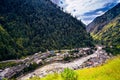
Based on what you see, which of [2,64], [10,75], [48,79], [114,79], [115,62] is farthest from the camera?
[2,64]

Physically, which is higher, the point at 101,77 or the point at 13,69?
the point at 101,77

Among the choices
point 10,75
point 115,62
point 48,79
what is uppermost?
point 115,62

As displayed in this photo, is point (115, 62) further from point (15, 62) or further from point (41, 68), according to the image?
point (15, 62)

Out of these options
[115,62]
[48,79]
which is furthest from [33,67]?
[115,62]

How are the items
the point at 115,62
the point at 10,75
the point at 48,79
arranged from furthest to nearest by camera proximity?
the point at 10,75 → the point at 48,79 → the point at 115,62

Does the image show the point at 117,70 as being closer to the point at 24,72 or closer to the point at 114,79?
the point at 114,79

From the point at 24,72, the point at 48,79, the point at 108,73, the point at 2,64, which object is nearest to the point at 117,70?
the point at 108,73

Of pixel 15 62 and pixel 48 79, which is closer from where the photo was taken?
pixel 48 79

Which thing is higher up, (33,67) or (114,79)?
(114,79)

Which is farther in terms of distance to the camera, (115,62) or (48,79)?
(48,79)
